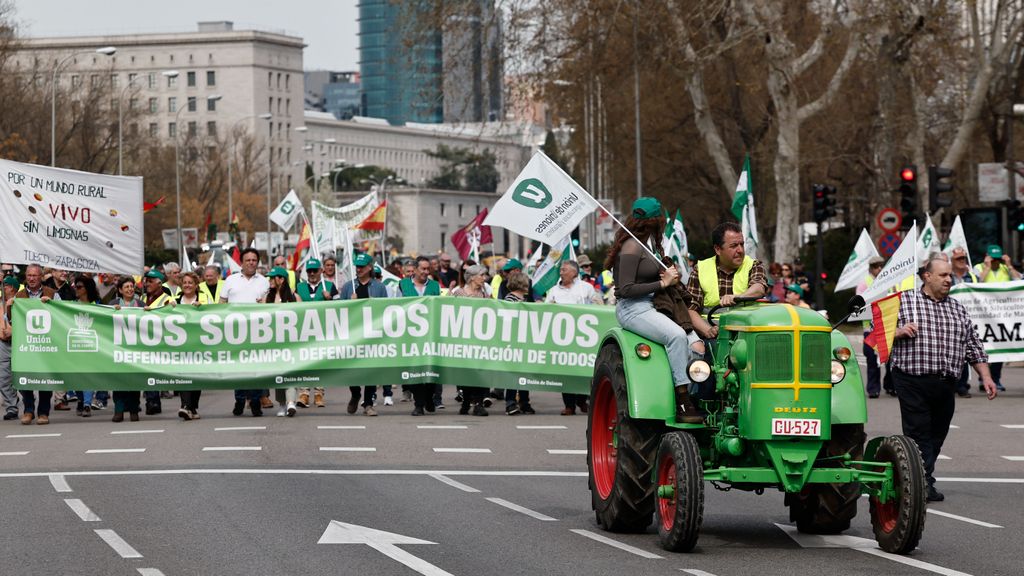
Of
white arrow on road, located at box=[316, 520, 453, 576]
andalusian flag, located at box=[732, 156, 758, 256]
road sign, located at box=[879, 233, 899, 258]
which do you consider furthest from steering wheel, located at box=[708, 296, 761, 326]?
road sign, located at box=[879, 233, 899, 258]

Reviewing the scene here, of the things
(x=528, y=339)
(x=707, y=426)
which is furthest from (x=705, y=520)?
(x=528, y=339)

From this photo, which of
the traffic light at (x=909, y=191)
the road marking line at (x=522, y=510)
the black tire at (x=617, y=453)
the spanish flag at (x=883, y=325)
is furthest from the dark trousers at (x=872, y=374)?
the black tire at (x=617, y=453)

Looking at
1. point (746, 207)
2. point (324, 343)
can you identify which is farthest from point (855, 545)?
point (746, 207)

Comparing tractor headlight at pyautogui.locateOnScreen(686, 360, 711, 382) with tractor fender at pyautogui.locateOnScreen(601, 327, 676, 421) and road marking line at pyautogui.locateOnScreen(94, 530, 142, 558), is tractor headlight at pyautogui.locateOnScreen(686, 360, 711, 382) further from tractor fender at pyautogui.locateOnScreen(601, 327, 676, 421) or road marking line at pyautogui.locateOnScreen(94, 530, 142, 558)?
road marking line at pyautogui.locateOnScreen(94, 530, 142, 558)

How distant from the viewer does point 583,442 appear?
17672mm

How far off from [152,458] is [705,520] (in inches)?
250

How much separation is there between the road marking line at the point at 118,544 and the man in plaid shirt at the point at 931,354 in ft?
18.2

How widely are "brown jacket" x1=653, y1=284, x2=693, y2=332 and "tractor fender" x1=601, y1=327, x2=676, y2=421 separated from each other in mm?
225

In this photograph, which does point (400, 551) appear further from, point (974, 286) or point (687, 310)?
point (974, 286)

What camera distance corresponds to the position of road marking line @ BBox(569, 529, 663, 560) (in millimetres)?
10261

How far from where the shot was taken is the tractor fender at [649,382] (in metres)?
10.7

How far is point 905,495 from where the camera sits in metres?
9.82

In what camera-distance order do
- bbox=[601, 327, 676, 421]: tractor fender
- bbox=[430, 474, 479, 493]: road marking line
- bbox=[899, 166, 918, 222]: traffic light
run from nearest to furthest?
1. bbox=[601, 327, 676, 421]: tractor fender
2. bbox=[430, 474, 479, 493]: road marking line
3. bbox=[899, 166, 918, 222]: traffic light

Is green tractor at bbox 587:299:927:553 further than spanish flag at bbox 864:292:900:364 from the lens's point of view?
No
